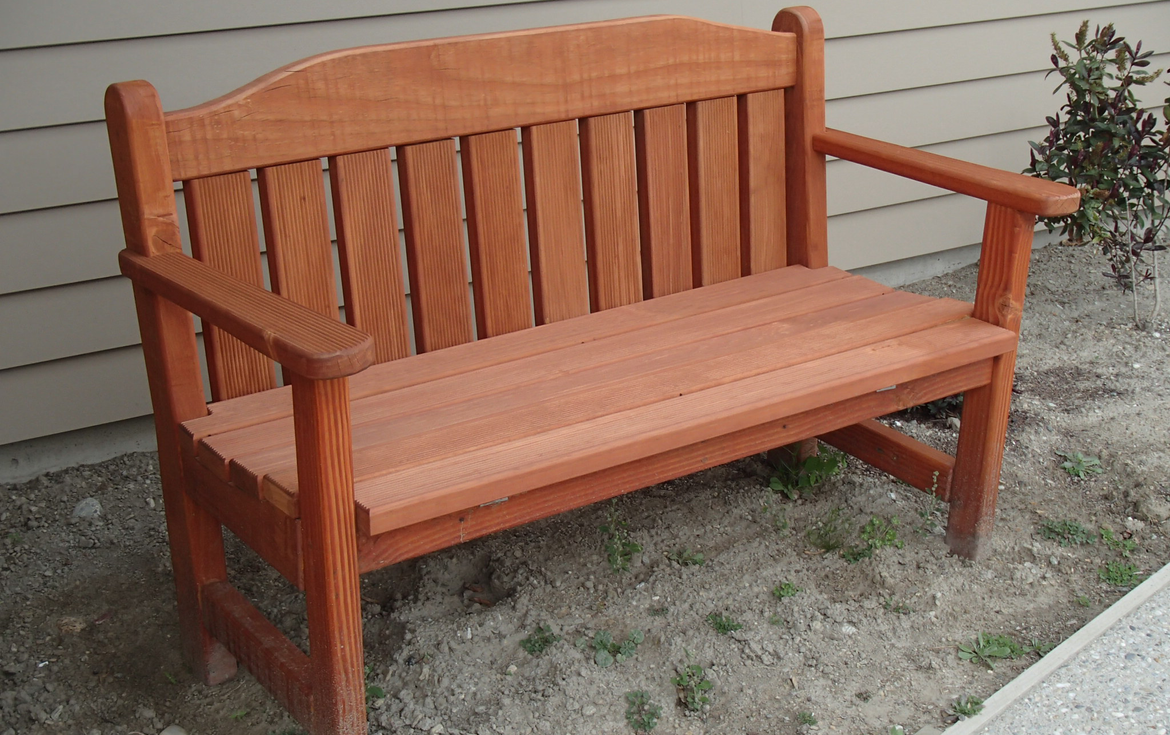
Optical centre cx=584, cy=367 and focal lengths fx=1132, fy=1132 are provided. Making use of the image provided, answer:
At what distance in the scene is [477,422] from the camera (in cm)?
192

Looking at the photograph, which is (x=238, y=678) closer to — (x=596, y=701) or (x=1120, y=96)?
(x=596, y=701)

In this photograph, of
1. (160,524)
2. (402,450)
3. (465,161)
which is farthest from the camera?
(160,524)

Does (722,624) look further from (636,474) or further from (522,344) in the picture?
(522,344)

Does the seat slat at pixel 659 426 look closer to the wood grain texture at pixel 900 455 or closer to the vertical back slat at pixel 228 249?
the wood grain texture at pixel 900 455

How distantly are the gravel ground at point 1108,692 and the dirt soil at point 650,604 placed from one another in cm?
12

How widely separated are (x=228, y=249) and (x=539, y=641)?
3.14 ft

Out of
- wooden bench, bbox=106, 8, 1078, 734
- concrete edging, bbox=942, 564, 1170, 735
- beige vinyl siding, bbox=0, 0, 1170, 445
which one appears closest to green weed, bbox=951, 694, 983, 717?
concrete edging, bbox=942, 564, 1170, 735

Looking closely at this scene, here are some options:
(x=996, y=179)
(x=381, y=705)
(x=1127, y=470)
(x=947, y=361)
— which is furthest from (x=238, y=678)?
(x=1127, y=470)

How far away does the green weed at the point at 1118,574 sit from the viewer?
2469 mm

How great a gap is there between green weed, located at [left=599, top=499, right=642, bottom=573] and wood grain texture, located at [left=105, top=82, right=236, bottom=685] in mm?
837

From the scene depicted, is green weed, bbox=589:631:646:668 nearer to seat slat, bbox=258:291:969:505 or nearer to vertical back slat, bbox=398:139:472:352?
seat slat, bbox=258:291:969:505

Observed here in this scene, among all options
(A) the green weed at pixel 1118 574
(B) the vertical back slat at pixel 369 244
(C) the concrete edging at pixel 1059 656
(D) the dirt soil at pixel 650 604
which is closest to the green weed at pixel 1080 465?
(D) the dirt soil at pixel 650 604

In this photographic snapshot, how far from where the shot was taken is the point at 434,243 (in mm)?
2285

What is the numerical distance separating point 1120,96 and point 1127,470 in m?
1.42
